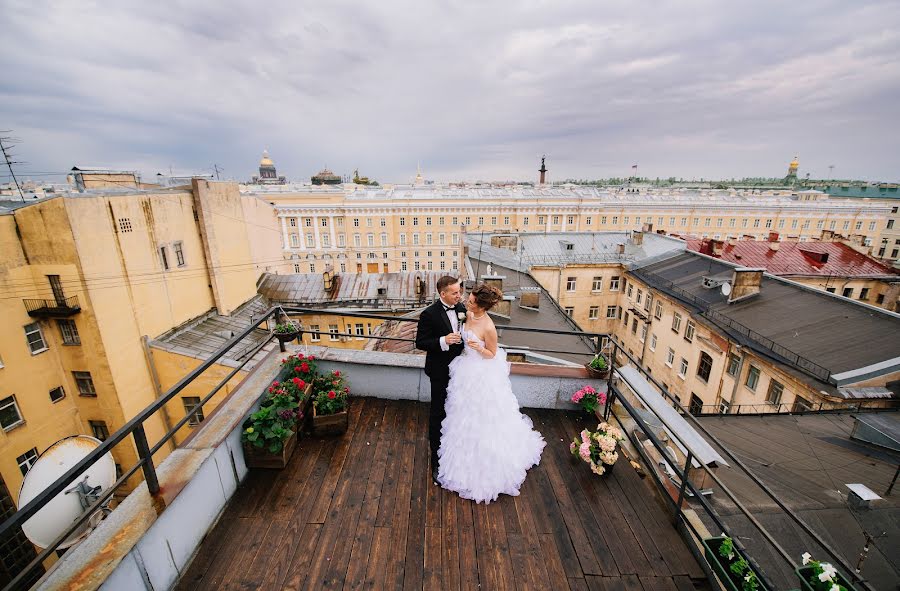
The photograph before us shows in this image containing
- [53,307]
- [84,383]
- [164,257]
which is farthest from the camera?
[164,257]

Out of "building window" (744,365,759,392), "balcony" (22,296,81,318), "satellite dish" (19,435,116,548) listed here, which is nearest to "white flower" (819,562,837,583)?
"satellite dish" (19,435,116,548)

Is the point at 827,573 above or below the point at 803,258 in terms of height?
above

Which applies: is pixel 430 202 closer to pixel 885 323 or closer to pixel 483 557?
pixel 885 323

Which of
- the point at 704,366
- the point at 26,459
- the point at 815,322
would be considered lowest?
the point at 26,459

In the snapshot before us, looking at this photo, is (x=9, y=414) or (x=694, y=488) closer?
(x=694, y=488)

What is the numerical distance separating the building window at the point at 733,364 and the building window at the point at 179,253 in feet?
83.9

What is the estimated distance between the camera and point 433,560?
330cm

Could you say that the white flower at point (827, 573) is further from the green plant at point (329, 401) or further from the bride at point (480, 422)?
the green plant at point (329, 401)

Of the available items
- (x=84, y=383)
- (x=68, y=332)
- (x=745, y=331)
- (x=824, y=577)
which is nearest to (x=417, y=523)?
(x=824, y=577)

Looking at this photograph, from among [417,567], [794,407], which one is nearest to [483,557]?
[417,567]

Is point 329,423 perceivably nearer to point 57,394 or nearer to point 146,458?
point 146,458

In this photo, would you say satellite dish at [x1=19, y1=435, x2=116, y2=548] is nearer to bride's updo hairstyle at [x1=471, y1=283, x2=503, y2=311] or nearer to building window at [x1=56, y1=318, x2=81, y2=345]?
bride's updo hairstyle at [x1=471, y1=283, x2=503, y2=311]

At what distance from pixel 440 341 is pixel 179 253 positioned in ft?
65.0

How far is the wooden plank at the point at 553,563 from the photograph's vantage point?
3133 millimetres
